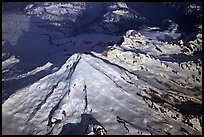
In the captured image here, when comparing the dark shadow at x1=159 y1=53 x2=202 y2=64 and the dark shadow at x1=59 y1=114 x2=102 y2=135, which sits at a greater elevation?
the dark shadow at x1=59 y1=114 x2=102 y2=135

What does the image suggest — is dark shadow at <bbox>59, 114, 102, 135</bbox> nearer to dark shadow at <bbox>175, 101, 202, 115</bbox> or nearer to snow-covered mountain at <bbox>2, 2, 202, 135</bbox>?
snow-covered mountain at <bbox>2, 2, 202, 135</bbox>

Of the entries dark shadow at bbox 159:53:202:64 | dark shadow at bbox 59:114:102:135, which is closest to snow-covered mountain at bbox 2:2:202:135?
dark shadow at bbox 59:114:102:135

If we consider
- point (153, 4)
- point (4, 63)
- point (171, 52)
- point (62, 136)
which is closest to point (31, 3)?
point (153, 4)

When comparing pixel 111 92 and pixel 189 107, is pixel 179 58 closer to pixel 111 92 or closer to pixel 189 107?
pixel 189 107

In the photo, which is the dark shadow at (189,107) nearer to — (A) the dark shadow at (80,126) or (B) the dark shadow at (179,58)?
(B) the dark shadow at (179,58)

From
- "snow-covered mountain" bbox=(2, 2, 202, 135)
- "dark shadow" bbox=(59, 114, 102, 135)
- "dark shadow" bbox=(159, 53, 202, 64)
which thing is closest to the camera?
"dark shadow" bbox=(59, 114, 102, 135)

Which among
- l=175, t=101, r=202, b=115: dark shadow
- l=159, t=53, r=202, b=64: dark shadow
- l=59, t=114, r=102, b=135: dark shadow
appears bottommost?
l=175, t=101, r=202, b=115: dark shadow

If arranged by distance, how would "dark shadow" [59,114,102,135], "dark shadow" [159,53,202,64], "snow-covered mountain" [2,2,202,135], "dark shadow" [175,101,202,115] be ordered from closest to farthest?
"dark shadow" [59,114,102,135]
"snow-covered mountain" [2,2,202,135]
"dark shadow" [175,101,202,115]
"dark shadow" [159,53,202,64]

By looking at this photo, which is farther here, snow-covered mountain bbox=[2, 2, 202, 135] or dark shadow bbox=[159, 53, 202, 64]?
dark shadow bbox=[159, 53, 202, 64]
